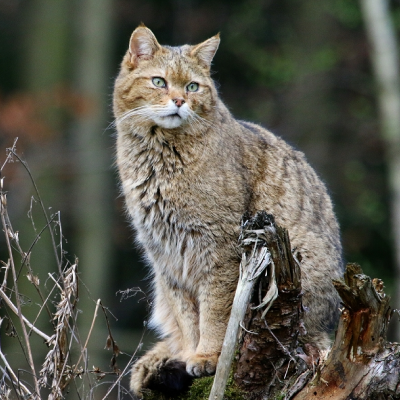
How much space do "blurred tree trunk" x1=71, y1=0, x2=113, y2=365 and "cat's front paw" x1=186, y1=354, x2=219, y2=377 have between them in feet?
21.7

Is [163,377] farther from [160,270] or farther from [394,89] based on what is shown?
[394,89]

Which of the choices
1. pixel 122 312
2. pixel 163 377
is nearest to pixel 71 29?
pixel 122 312

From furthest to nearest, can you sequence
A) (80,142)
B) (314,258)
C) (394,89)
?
(80,142) → (394,89) → (314,258)

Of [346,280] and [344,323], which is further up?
[346,280]

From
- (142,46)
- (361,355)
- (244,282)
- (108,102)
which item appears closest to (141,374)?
(244,282)

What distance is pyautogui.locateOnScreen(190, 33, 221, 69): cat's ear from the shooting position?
5172mm

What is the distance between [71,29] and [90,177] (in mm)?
2581

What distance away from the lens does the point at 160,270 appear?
5172mm

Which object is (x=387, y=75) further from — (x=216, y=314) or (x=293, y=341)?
(x=293, y=341)

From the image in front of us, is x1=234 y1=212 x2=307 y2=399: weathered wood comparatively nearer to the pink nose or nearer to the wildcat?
the wildcat

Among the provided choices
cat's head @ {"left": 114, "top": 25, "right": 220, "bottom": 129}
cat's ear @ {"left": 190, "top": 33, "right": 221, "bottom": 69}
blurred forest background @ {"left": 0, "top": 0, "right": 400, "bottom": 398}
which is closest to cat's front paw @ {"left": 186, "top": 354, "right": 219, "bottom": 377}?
cat's head @ {"left": 114, "top": 25, "right": 220, "bottom": 129}

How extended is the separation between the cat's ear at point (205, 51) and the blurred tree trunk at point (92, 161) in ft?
19.8

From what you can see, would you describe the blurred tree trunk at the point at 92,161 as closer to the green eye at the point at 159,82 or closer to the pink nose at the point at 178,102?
the green eye at the point at 159,82

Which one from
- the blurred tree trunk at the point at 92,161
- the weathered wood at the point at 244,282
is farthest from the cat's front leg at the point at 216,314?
the blurred tree trunk at the point at 92,161
